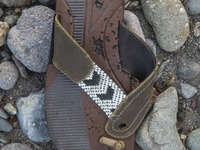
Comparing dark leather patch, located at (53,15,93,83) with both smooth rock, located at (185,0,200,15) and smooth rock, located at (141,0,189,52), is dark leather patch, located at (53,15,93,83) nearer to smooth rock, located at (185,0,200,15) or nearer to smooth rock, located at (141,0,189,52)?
smooth rock, located at (141,0,189,52)

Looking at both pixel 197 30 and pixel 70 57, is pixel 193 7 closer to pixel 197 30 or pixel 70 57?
pixel 197 30

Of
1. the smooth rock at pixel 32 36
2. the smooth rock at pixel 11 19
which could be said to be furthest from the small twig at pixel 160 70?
the smooth rock at pixel 11 19

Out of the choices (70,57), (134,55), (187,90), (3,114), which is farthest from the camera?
(187,90)

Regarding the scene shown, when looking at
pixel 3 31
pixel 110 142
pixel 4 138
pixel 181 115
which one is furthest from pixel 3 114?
pixel 181 115

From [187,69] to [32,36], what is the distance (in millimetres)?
1428

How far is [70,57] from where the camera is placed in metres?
1.44

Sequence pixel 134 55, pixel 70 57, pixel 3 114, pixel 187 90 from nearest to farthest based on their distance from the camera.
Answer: pixel 70 57
pixel 134 55
pixel 3 114
pixel 187 90

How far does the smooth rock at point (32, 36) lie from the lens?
1.65m

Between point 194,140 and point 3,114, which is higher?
point 3,114

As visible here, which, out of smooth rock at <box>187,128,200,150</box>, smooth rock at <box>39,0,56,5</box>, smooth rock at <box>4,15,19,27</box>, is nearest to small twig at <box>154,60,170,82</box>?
smooth rock at <box>187,128,200,150</box>

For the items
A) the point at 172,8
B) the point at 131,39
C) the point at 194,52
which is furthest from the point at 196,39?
the point at 131,39

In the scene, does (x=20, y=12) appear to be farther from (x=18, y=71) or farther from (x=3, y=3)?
(x=18, y=71)

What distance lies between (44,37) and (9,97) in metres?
0.65

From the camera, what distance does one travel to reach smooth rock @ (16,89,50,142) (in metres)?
1.72
